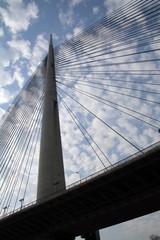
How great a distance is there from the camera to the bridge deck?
25469 millimetres

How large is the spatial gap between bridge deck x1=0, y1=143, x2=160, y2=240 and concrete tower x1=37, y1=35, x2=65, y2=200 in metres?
2.19

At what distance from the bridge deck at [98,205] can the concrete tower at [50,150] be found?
2.19m

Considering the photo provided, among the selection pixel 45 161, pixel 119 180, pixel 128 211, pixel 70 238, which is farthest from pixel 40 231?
pixel 119 180

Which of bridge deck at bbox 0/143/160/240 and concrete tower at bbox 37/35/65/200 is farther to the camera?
concrete tower at bbox 37/35/65/200

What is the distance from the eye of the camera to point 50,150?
3528cm

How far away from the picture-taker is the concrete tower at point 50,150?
33491 millimetres

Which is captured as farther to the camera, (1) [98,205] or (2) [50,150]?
(2) [50,150]

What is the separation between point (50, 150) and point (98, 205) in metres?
8.87

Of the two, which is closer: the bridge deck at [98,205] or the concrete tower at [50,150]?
the bridge deck at [98,205]

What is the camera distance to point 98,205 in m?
29.7

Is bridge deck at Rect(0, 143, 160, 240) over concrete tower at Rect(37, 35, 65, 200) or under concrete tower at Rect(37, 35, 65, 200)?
under

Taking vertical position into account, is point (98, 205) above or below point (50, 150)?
below

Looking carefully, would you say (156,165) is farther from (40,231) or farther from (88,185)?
(40,231)

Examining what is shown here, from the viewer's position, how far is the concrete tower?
3349 centimetres
